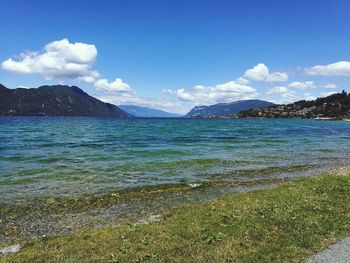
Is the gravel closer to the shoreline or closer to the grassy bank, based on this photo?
the grassy bank

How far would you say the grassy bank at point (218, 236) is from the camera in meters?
12.1

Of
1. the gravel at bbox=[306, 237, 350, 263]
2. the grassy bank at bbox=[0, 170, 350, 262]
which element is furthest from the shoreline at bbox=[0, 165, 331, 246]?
the gravel at bbox=[306, 237, 350, 263]

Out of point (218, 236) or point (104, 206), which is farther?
point (104, 206)

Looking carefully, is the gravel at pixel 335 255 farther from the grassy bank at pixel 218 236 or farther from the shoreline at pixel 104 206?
the shoreline at pixel 104 206

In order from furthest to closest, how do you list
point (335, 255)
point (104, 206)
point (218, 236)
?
Answer: point (104, 206) → point (218, 236) → point (335, 255)

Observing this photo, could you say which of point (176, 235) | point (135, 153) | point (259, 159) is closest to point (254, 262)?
point (176, 235)

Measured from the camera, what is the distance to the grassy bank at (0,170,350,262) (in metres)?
12.1

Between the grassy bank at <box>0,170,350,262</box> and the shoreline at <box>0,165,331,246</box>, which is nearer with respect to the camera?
the grassy bank at <box>0,170,350,262</box>

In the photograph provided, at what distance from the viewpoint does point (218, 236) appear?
1363 centimetres

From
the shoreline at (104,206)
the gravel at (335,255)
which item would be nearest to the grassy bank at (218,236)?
the gravel at (335,255)

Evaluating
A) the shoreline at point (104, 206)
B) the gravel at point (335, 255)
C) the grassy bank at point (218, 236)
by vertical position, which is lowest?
the shoreline at point (104, 206)

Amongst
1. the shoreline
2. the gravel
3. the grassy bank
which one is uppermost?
the gravel

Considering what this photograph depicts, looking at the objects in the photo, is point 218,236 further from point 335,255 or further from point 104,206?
point 104,206

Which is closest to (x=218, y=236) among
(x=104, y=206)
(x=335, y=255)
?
(x=335, y=255)
